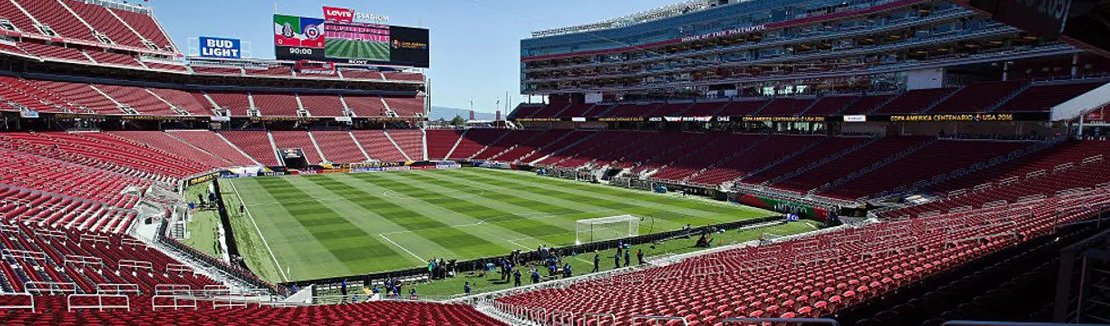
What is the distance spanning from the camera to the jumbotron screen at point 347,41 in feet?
238

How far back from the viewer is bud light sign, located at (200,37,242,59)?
227 feet

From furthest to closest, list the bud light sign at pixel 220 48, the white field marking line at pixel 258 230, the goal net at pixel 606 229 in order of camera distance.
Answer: the bud light sign at pixel 220 48 < the goal net at pixel 606 229 < the white field marking line at pixel 258 230

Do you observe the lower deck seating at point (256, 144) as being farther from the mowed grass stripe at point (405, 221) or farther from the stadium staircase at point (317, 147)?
the mowed grass stripe at point (405, 221)

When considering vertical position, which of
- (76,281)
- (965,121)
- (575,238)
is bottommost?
(575,238)

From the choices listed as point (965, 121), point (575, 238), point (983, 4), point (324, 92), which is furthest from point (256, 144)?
point (983, 4)

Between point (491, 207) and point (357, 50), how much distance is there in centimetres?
4618

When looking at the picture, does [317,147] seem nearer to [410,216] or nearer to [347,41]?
[347,41]

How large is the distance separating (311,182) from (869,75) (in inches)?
1873

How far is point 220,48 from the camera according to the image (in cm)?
7012

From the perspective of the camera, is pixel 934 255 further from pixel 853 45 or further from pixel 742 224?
pixel 853 45

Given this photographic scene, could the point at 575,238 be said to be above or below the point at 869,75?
below

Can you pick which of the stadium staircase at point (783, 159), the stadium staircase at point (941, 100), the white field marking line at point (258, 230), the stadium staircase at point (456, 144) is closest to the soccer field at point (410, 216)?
the white field marking line at point (258, 230)

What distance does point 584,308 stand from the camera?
13.1 metres

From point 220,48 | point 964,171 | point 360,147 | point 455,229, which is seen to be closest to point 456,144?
point 360,147
